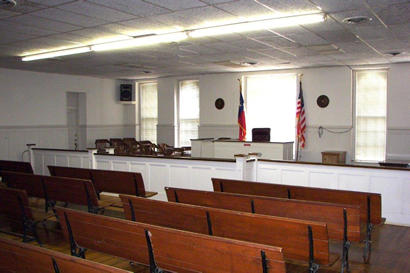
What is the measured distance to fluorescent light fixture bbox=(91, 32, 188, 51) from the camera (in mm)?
7617

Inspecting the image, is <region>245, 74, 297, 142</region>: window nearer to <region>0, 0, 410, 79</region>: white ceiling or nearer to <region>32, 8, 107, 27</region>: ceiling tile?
<region>0, 0, 410, 79</region>: white ceiling

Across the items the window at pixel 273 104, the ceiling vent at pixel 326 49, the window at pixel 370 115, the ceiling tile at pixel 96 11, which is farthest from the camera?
the window at pixel 273 104

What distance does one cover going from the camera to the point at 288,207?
409 centimetres

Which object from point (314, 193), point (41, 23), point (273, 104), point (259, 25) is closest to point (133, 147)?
point (273, 104)

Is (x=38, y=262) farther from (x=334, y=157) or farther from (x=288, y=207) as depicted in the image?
(x=334, y=157)

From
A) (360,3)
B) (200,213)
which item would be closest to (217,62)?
(360,3)

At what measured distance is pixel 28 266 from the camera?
2.78m

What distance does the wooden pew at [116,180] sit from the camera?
19.9ft

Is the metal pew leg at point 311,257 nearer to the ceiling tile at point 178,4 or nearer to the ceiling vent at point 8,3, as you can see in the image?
the ceiling tile at point 178,4

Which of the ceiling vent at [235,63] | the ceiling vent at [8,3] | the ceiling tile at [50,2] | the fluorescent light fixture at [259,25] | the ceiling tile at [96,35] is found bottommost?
the ceiling vent at [8,3]

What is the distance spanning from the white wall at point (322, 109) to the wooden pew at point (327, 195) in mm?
8187

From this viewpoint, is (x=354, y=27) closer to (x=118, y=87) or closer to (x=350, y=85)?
(x=350, y=85)

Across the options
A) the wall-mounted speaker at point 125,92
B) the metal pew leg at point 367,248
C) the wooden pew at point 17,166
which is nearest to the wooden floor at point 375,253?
the metal pew leg at point 367,248

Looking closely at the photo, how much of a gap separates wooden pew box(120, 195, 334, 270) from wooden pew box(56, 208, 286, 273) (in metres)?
0.66
